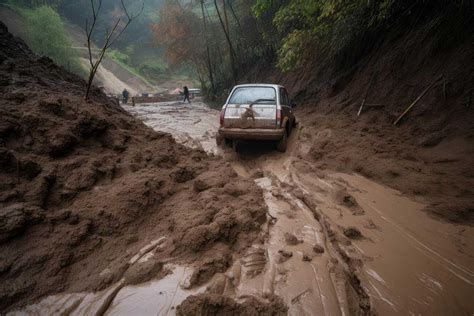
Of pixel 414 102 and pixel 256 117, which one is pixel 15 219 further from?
pixel 414 102

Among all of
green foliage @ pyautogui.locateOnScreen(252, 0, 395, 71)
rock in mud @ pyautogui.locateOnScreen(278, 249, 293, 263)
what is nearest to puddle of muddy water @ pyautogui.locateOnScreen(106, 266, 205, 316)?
rock in mud @ pyautogui.locateOnScreen(278, 249, 293, 263)

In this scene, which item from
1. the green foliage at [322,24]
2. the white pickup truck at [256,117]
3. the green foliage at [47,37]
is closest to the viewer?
the white pickup truck at [256,117]

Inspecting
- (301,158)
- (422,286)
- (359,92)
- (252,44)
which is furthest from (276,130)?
(252,44)

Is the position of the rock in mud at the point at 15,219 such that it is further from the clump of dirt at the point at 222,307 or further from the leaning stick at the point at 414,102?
the leaning stick at the point at 414,102

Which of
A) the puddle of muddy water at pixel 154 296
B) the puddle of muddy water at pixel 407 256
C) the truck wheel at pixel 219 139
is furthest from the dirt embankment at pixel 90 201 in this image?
the truck wheel at pixel 219 139

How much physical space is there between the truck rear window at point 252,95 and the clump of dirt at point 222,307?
14.7 feet

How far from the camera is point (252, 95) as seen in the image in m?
5.76

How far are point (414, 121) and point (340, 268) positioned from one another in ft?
13.4

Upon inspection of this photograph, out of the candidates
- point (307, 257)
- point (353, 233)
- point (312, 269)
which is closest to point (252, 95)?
point (353, 233)

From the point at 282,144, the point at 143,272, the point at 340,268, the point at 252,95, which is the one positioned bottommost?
the point at 340,268

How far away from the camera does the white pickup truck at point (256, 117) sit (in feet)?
17.4

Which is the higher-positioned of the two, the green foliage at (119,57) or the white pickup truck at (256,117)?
the green foliage at (119,57)

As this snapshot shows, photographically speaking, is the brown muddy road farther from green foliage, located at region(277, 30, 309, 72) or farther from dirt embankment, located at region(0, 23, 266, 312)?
green foliage, located at region(277, 30, 309, 72)

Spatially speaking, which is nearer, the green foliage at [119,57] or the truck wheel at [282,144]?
the truck wheel at [282,144]
